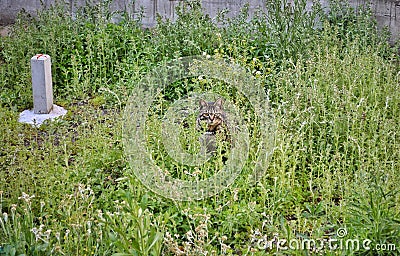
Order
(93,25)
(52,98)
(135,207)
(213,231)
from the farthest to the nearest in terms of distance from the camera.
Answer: (93,25) < (52,98) < (213,231) < (135,207)

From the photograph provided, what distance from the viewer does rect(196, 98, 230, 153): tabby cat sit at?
208 inches

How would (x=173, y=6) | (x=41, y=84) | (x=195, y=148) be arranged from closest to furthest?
(x=195, y=148) → (x=41, y=84) → (x=173, y=6)

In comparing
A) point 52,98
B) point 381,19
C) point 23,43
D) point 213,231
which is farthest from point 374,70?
point 23,43

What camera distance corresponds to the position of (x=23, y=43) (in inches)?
309

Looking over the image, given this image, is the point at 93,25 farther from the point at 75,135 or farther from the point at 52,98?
the point at 75,135

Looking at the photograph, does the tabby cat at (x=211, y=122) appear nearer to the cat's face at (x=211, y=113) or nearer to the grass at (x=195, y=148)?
the cat's face at (x=211, y=113)

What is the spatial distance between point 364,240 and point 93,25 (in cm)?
559

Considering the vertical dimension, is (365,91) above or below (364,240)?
above

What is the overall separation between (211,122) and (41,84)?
2.41 metres

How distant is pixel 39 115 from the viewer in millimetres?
→ 6766

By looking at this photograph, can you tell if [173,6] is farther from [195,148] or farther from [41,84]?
[195,148]

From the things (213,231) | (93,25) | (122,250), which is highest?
(93,25)

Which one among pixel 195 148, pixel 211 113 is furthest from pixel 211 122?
pixel 195 148

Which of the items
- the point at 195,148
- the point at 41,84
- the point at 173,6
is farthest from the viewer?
the point at 173,6
